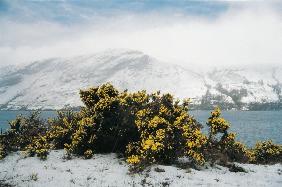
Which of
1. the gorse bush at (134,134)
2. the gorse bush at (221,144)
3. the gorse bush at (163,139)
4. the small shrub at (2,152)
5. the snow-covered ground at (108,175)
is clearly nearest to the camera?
the snow-covered ground at (108,175)

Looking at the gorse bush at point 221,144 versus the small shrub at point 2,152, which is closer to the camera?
the small shrub at point 2,152

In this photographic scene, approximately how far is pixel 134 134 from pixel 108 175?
621 centimetres

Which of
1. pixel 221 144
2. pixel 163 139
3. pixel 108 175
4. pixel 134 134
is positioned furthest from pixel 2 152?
pixel 221 144

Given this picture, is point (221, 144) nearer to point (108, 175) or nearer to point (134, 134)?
point (134, 134)

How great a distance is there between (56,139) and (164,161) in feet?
31.2

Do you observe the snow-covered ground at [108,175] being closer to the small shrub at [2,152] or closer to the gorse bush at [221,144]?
the small shrub at [2,152]

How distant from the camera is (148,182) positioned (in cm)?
1939

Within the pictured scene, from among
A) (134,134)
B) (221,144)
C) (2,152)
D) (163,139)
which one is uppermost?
(163,139)

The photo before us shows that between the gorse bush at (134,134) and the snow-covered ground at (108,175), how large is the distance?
94cm

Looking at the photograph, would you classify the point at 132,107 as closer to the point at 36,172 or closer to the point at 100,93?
the point at 100,93

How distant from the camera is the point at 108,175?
20641 millimetres

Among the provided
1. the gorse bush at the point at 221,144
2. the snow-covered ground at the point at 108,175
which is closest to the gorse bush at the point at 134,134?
the gorse bush at the point at 221,144

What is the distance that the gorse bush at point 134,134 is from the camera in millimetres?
23938

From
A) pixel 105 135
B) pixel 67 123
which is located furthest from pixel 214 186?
pixel 67 123
